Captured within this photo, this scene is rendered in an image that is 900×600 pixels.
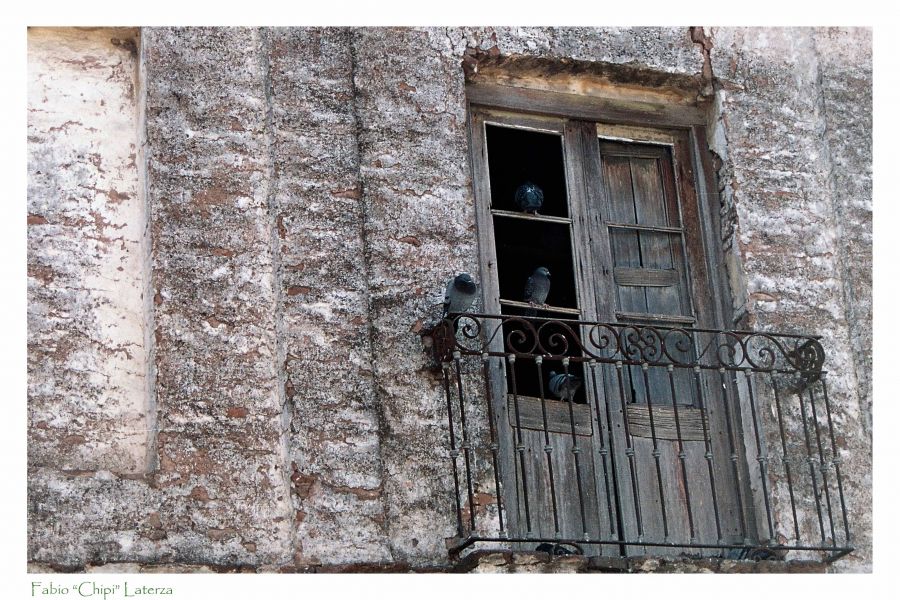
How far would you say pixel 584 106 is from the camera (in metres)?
7.18

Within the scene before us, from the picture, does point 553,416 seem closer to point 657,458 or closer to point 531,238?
point 657,458

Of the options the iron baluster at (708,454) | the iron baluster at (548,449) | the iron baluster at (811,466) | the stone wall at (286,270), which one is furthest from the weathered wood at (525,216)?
the iron baluster at (811,466)

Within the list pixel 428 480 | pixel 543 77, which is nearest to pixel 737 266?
pixel 543 77

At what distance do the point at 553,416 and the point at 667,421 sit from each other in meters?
0.50

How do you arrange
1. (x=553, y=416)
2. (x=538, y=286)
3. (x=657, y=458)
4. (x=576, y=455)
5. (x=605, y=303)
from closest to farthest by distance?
(x=576, y=455) → (x=657, y=458) → (x=553, y=416) → (x=538, y=286) → (x=605, y=303)

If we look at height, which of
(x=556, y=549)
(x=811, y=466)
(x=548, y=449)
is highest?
(x=548, y=449)

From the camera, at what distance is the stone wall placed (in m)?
5.88

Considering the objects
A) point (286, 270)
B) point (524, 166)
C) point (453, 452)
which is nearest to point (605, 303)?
point (524, 166)

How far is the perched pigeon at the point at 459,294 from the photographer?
20.2 ft

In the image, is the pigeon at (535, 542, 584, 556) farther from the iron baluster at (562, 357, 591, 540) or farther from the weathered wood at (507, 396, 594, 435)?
the weathered wood at (507, 396, 594, 435)

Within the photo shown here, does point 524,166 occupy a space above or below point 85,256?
above

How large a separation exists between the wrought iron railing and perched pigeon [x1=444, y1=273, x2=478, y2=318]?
0.20 ft

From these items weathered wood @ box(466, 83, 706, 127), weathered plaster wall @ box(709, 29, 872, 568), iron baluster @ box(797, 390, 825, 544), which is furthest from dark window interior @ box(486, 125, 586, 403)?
iron baluster @ box(797, 390, 825, 544)

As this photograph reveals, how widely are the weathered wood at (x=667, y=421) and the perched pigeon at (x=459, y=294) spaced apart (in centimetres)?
88
